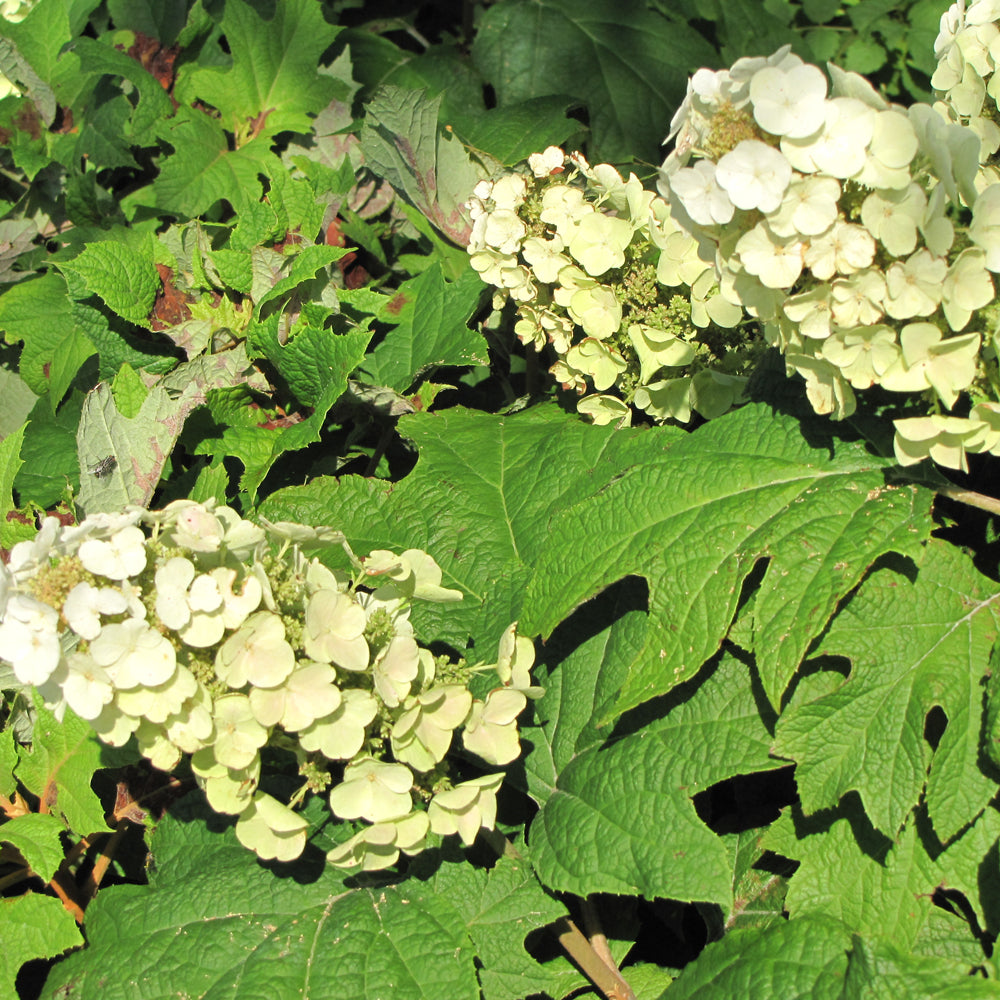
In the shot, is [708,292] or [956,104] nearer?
[956,104]

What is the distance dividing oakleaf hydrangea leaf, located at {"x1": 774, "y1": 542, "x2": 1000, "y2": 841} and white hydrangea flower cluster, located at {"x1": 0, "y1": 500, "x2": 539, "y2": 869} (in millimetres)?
495

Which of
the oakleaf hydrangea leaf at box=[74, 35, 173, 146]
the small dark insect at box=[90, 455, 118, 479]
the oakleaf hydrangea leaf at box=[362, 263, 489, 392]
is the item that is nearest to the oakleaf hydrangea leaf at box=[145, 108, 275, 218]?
the oakleaf hydrangea leaf at box=[74, 35, 173, 146]

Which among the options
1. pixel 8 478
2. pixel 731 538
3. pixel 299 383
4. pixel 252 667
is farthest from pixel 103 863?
pixel 731 538

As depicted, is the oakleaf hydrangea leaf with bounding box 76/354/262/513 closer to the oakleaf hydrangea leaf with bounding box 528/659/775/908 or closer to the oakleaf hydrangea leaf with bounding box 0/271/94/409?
the oakleaf hydrangea leaf with bounding box 0/271/94/409

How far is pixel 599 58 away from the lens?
333 centimetres

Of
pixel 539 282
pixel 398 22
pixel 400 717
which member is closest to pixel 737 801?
pixel 400 717

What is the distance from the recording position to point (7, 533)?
81.5 inches

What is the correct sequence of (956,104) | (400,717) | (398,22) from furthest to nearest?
(398,22), (956,104), (400,717)

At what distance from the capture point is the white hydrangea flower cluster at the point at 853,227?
1.38m

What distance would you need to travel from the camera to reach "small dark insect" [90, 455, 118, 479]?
84.0 inches

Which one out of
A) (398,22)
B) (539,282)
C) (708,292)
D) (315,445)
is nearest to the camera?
(708,292)

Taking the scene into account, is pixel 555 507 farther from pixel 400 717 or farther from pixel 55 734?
pixel 55 734

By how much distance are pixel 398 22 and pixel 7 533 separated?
2.72m

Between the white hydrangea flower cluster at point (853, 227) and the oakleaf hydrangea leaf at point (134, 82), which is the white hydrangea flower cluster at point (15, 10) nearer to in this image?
the oakleaf hydrangea leaf at point (134, 82)
